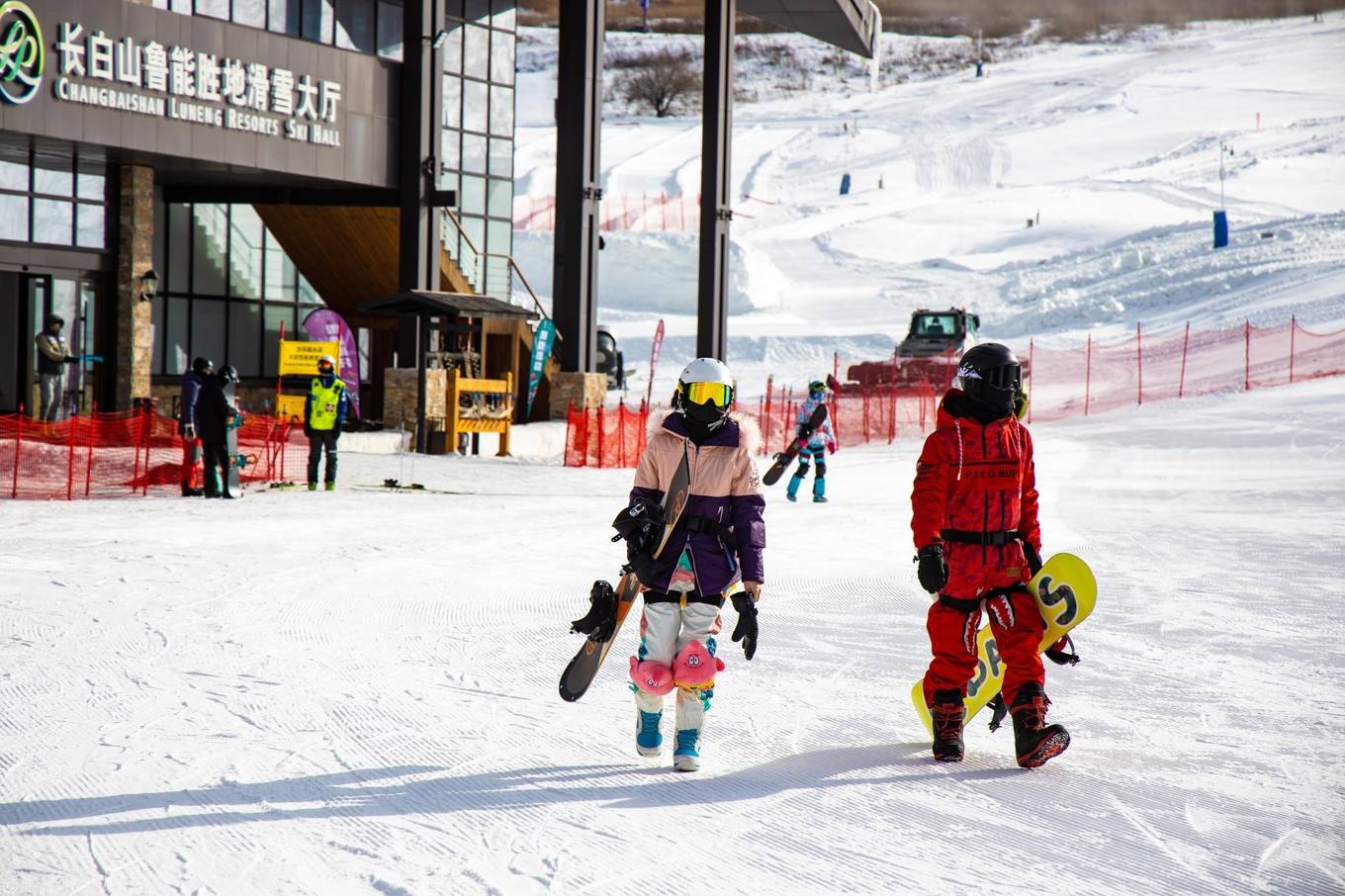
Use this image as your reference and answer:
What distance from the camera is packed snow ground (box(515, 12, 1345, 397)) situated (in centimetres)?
4619

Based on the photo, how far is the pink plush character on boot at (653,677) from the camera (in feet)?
17.9

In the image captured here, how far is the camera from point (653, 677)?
17.9 feet

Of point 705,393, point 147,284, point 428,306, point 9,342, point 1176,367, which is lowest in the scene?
point 705,393

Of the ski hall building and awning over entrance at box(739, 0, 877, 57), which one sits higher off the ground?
awning over entrance at box(739, 0, 877, 57)

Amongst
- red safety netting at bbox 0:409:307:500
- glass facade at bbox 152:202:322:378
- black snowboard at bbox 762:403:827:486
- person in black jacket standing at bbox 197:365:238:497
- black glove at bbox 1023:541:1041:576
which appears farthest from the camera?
glass facade at bbox 152:202:322:378

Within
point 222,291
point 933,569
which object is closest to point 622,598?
point 933,569

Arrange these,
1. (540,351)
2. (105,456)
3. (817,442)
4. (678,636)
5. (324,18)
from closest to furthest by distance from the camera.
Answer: (678,636) → (105,456) → (817,442) → (540,351) → (324,18)

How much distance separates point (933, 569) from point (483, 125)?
81.9ft

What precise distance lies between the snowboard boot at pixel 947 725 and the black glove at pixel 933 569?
19.2 inches

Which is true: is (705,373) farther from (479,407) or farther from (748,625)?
(479,407)

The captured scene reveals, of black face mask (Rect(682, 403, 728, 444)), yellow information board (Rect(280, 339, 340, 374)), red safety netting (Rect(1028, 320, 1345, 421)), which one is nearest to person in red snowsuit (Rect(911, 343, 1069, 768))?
black face mask (Rect(682, 403, 728, 444))

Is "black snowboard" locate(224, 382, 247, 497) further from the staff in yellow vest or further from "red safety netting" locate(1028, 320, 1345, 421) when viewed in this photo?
"red safety netting" locate(1028, 320, 1345, 421)

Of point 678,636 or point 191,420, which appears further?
point 191,420

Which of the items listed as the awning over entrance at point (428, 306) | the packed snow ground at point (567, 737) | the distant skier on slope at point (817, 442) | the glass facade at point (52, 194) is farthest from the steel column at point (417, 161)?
the packed snow ground at point (567, 737)
